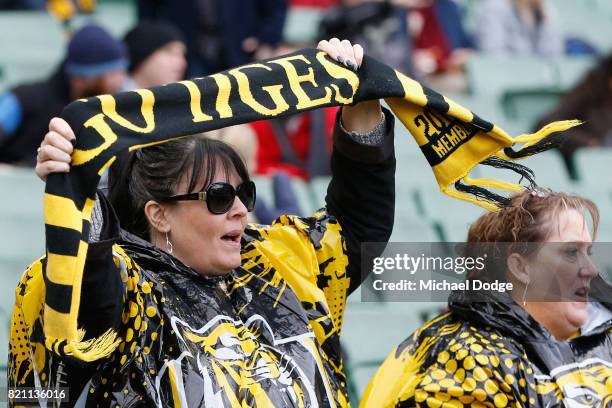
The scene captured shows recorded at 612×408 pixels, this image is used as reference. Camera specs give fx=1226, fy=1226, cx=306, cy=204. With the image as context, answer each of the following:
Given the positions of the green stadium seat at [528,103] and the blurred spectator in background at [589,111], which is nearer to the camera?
the blurred spectator in background at [589,111]

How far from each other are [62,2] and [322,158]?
1.86 metres

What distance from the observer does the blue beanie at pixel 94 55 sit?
5.02 metres

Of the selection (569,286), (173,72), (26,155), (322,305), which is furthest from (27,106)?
(569,286)

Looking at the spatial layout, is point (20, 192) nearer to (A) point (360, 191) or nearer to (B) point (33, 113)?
(B) point (33, 113)

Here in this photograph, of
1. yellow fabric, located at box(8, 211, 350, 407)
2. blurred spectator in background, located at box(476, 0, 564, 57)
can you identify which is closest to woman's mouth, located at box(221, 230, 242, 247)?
yellow fabric, located at box(8, 211, 350, 407)

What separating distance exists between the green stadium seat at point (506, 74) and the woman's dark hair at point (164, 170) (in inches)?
168

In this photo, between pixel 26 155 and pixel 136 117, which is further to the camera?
pixel 26 155

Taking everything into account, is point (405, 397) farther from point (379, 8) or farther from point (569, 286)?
point (379, 8)

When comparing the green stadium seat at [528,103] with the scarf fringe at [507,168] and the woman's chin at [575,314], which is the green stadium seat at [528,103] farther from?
the woman's chin at [575,314]

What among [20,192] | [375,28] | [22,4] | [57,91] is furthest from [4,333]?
[22,4]

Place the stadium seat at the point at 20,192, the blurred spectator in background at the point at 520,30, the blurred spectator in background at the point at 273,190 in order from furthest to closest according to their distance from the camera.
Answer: the blurred spectator in background at the point at 520,30 → the stadium seat at the point at 20,192 → the blurred spectator in background at the point at 273,190

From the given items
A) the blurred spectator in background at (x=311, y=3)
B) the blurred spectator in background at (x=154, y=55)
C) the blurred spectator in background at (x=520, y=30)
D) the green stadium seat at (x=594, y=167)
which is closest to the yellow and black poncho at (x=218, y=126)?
the blurred spectator in background at (x=154, y=55)

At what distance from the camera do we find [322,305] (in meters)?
2.95

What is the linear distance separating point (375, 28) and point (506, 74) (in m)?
1.20
